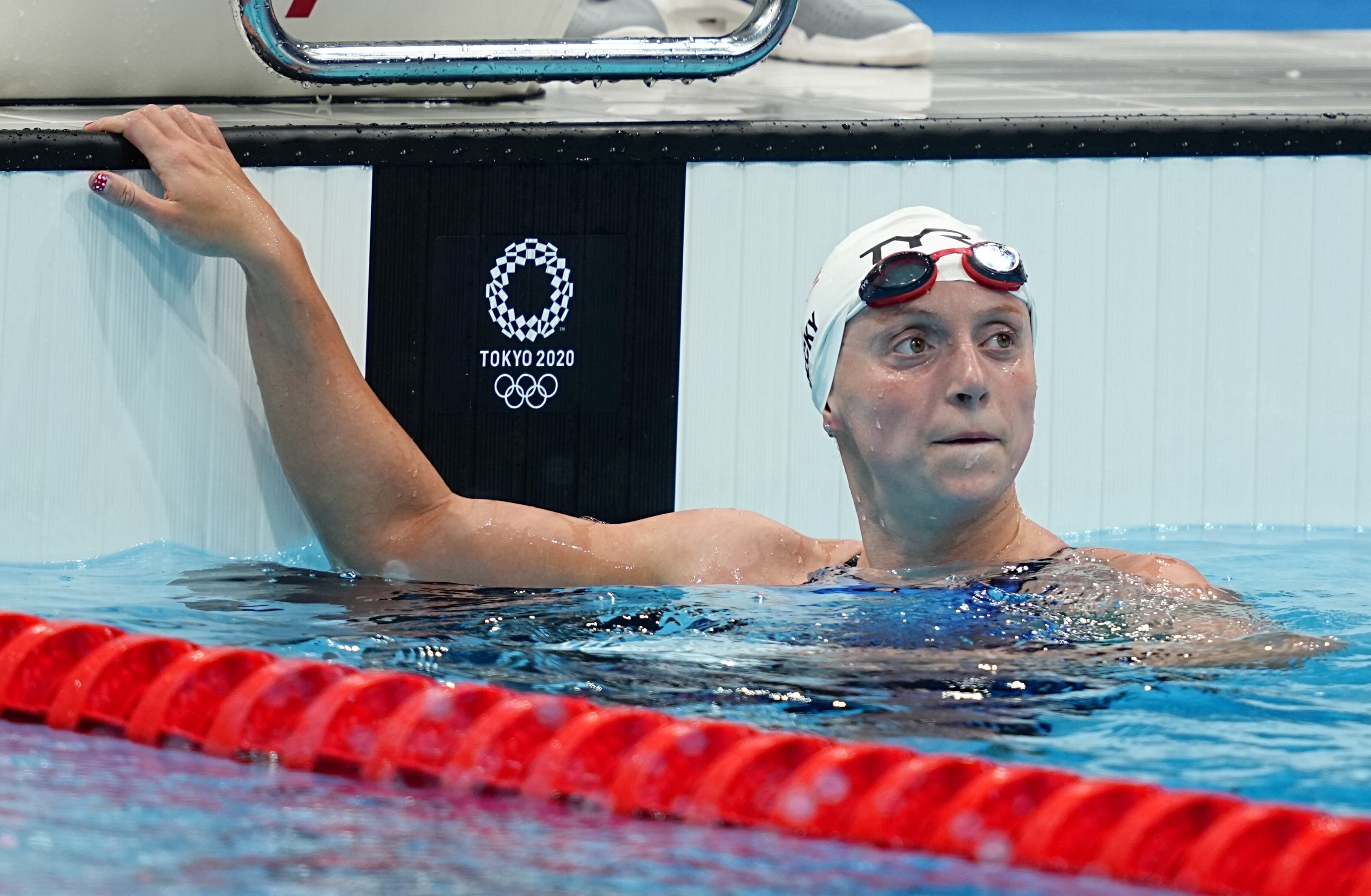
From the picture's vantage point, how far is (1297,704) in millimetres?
2127

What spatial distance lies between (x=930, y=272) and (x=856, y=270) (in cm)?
16

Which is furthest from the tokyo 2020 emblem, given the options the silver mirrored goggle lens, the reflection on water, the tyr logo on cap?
the silver mirrored goggle lens

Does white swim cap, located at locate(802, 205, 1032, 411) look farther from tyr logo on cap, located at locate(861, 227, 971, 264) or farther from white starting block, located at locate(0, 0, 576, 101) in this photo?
white starting block, located at locate(0, 0, 576, 101)

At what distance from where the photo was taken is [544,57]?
316 cm

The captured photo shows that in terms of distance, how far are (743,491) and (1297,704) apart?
5.40ft

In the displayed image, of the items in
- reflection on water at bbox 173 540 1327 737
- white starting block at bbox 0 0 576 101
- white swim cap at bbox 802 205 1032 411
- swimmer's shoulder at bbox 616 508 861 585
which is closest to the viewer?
reflection on water at bbox 173 540 1327 737

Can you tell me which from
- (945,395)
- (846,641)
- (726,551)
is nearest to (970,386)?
(945,395)

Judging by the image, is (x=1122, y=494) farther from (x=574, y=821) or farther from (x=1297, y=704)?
(x=574, y=821)

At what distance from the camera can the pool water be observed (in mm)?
1448

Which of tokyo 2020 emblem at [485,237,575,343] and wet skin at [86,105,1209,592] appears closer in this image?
wet skin at [86,105,1209,592]

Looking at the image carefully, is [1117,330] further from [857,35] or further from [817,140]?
[857,35]

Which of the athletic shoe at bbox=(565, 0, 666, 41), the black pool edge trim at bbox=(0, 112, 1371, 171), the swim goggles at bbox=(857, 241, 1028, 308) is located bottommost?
the swim goggles at bbox=(857, 241, 1028, 308)

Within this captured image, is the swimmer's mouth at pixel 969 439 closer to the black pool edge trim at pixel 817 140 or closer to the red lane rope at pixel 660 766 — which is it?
the red lane rope at pixel 660 766

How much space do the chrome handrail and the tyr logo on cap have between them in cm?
58
